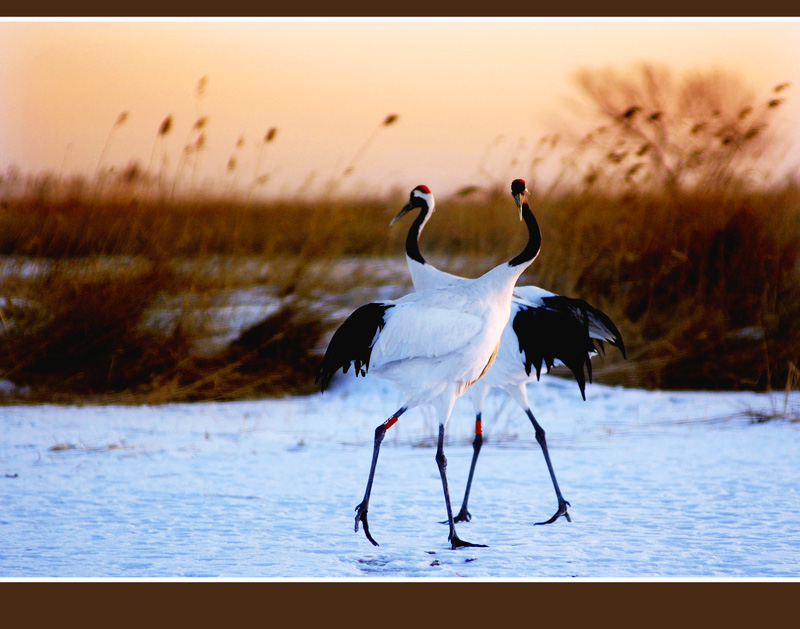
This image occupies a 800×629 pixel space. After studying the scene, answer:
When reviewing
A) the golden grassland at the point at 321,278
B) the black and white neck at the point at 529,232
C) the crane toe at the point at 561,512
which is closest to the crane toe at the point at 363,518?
the crane toe at the point at 561,512

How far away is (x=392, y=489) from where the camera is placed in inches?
188

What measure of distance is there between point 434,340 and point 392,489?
4.03 feet

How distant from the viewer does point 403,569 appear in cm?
350

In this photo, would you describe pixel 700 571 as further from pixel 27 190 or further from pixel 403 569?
pixel 27 190

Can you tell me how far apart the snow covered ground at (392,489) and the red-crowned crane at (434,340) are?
15.6 inches

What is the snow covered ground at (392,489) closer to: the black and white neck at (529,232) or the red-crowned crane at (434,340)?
the red-crowned crane at (434,340)

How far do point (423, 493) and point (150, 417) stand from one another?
224cm

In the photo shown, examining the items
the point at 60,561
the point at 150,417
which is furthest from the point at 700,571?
the point at 150,417

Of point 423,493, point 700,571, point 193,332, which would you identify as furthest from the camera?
point 193,332

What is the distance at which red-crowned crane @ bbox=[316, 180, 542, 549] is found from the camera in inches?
152

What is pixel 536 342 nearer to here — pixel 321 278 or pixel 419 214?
pixel 419 214

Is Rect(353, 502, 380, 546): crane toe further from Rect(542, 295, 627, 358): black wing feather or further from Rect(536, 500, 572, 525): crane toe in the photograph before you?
Rect(542, 295, 627, 358): black wing feather

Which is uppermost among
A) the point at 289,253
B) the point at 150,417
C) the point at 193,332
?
the point at 289,253

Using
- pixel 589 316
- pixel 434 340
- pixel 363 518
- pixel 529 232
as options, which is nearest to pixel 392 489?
pixel 363 518
